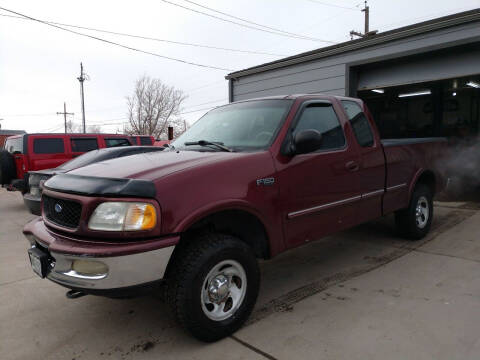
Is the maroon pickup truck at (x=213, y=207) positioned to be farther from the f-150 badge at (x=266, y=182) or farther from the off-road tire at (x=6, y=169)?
the off-road tire at (x=6, y=169)

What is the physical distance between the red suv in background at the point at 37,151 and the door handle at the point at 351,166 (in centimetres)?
754

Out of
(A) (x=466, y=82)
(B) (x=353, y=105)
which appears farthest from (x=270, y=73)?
(B) (x=353, y=105)

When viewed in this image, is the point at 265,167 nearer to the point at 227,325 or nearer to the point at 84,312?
the point at 227,325

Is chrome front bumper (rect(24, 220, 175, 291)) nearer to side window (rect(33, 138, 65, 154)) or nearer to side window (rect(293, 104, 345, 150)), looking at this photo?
side window (rect(293, 104, 345, 150))

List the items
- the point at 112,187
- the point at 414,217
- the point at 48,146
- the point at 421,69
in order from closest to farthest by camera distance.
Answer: the point at 112,187
the point at 414,217
the point at 421,69
the point at 48,146

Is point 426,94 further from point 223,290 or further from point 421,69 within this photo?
point 223,290

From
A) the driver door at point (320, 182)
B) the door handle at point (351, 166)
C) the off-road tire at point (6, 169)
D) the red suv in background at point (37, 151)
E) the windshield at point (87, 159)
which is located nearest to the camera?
the driver door at point (320, 182)

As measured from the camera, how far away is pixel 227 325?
8.75ft

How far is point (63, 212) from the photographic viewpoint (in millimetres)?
2553

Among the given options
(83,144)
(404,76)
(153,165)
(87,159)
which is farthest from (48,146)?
(404,76)

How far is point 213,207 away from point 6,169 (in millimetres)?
7929

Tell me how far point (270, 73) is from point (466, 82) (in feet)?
17.5

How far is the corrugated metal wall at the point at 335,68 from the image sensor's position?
6.79m

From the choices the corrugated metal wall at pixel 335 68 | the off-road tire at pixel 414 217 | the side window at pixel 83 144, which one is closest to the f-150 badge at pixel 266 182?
the off-road tire at pixel 414 217
